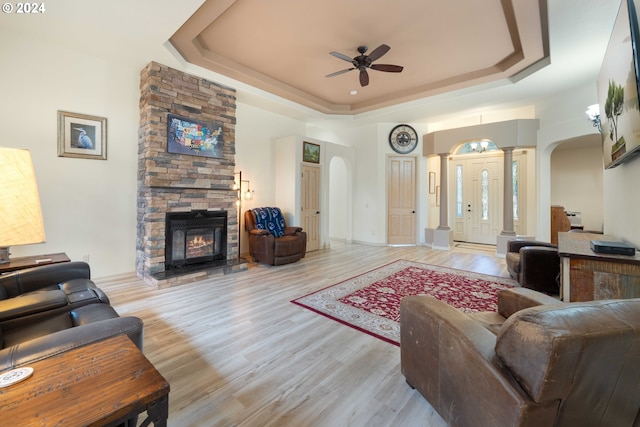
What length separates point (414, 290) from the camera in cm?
373

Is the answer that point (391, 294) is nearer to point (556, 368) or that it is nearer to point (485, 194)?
point (556, 368)

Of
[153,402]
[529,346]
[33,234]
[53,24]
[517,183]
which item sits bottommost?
[153,402]

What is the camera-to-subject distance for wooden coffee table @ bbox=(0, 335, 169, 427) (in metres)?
0.78

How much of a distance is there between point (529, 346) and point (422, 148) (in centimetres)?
695

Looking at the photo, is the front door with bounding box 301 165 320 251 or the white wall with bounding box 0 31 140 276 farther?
the front door with bounding box 301 165 320 251

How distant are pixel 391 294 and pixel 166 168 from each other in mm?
3746

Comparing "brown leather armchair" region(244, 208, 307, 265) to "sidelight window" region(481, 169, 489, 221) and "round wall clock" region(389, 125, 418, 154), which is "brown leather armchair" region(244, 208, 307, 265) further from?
"sidelight window" region(481, 169, 489, 221)

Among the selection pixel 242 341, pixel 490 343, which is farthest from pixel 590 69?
pixel 242 341

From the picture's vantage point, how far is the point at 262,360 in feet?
6.99

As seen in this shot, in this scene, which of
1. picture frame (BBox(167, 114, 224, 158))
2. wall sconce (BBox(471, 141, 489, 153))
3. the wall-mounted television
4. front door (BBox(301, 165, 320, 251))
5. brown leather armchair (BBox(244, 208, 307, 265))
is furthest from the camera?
wall sconce (BBox(471, 141, 489, 153))

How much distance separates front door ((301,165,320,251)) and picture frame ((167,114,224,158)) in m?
2.04

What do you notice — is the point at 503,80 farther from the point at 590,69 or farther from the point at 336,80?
the point at 336,80

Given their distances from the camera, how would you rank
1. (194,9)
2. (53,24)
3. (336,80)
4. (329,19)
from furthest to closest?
(336,80), (329,19), (53,24), (194,9)

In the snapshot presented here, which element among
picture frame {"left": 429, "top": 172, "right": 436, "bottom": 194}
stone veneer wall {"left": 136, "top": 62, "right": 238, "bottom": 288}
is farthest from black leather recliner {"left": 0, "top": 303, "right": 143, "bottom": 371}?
picture frame {"left": 429, "top": 172, "right": 436, "bottom": 194}
